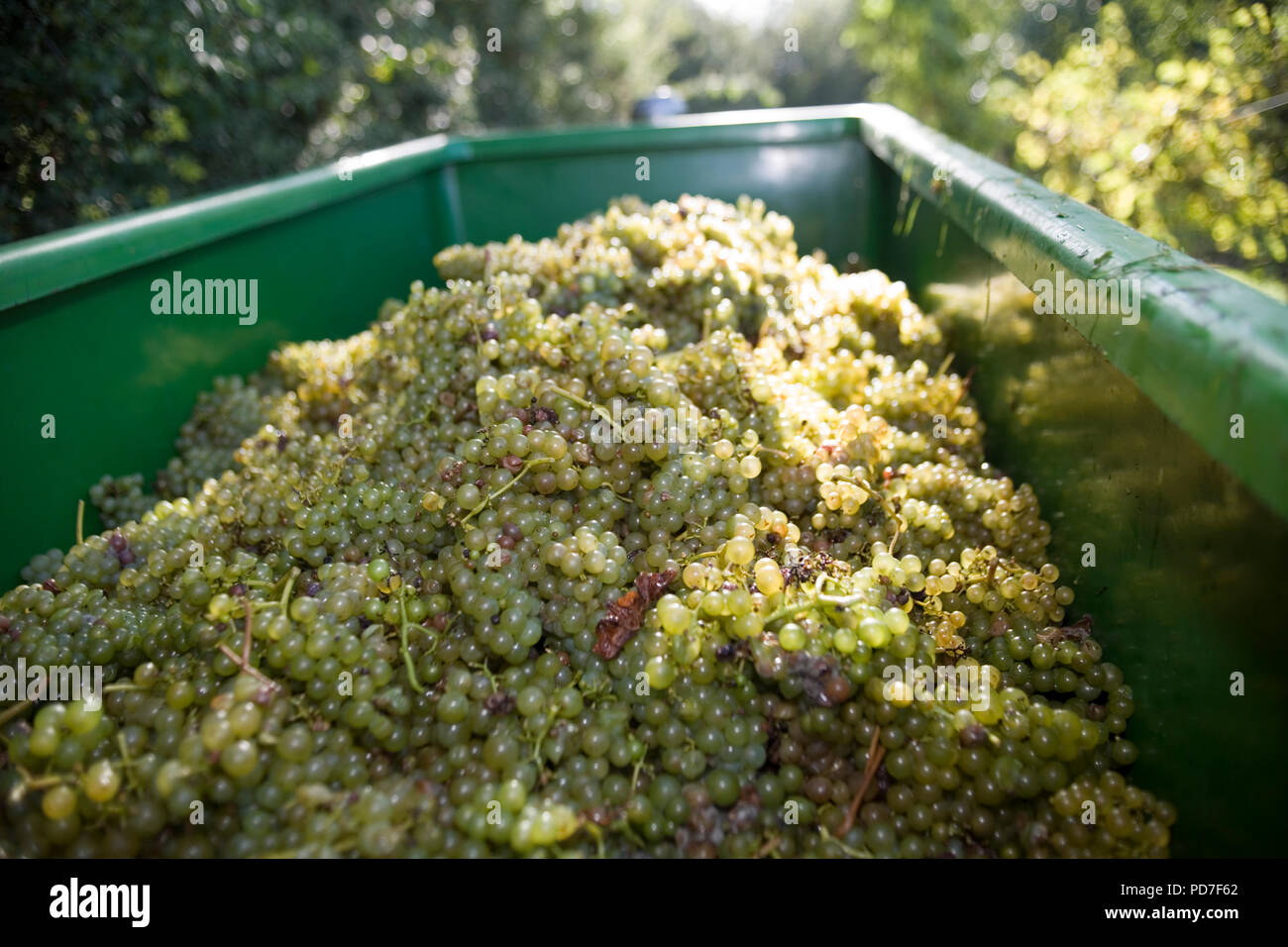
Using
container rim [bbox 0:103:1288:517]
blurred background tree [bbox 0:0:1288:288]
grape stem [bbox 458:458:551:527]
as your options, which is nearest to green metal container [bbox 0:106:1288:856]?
container rim [bbox 0:103:1288:517]

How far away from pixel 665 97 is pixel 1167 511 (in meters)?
3.71

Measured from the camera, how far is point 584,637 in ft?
4.40

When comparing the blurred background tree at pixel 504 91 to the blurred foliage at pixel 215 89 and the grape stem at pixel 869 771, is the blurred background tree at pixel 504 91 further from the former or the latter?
the grape stem at pixel 869 771

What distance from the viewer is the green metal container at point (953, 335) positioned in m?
0.94

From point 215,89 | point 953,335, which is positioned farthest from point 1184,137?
point 215,89

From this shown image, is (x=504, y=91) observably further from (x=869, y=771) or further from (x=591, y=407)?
(x=869, y=771)

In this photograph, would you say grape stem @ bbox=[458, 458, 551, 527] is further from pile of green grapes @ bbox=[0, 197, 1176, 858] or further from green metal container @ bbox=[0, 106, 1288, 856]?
green metal container @ bbox=[0, 106, 1288, 856]

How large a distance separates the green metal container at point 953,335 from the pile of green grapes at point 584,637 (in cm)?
11

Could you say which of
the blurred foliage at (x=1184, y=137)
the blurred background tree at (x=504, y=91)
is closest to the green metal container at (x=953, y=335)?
the blurred background tree at (x=504, y=91)

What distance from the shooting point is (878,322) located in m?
2.21

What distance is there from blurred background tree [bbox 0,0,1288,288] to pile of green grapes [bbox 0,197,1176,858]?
240 centimetres

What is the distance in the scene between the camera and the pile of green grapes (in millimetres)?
1097
